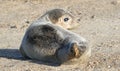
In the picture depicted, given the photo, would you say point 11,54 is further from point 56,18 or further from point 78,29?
point 78,29

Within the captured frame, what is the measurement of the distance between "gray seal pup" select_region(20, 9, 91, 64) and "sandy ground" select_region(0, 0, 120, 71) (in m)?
0.16

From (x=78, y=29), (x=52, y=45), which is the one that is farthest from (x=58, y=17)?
(x=78, y=29)

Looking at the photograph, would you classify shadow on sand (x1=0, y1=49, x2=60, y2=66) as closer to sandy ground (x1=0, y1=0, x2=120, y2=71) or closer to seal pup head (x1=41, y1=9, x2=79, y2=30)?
sandy ground (x1=0, y1=0, x2=120, y2=71)

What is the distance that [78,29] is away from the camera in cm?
1084

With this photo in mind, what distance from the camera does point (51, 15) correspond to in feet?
30.2

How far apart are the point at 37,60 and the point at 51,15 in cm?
121

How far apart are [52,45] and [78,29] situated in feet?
9.76

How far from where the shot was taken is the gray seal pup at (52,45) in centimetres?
Result: 759

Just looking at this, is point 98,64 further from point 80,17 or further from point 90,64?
point 80,17

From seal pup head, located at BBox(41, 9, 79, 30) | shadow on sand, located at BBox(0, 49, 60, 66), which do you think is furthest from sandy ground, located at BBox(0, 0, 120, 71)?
seal pup head, located at BBox(41, 9, 79, 30)

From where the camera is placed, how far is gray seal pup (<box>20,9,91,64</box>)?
24.9ft

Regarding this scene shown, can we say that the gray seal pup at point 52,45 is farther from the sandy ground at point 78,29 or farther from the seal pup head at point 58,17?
the seal pup head at point 58,17

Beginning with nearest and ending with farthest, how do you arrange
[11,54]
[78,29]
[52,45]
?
[52,45] < [11,54] < [78,29]

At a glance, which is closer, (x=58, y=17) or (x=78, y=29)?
(x=58, y=17)
